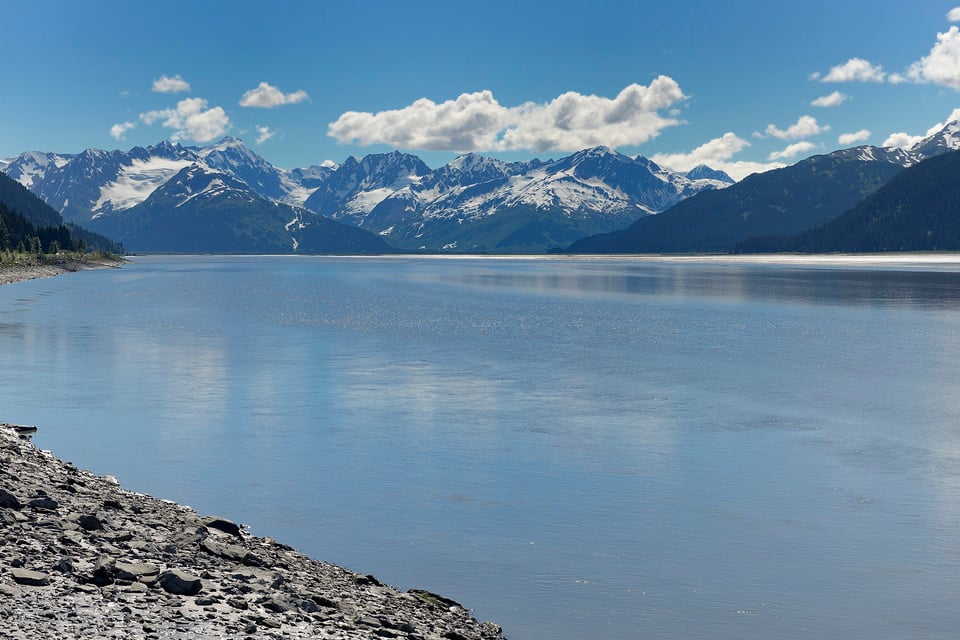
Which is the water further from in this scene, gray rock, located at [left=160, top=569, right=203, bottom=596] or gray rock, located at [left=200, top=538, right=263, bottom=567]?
gray rock, located at [left=160, top=569, right=203, bottom=596]

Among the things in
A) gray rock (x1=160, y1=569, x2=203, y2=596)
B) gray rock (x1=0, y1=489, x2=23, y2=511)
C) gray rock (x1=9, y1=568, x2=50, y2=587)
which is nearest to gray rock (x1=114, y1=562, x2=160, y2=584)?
gray rock (x1=160, y1=569, x2=203, y2=596)

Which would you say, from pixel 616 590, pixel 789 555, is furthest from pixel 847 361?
pixel 616 590

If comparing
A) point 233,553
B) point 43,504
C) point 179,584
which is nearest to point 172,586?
point 179,584

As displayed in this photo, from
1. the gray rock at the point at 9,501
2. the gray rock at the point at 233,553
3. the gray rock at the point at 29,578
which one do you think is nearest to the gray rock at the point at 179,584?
the gray rock at the point at 29,578

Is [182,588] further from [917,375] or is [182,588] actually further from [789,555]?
[917,375]

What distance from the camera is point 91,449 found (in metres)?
35.0

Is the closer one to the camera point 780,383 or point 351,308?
point 780,383

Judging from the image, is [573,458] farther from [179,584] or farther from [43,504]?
[179,584]

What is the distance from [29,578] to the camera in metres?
17.6

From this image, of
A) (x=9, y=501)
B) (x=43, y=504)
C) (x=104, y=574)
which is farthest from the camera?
(x=43, y=504)

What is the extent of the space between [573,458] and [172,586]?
59.2 feet

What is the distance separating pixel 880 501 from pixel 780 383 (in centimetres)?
2508

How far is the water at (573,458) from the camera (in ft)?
68.1

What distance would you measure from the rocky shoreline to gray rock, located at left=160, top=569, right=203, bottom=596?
0.02 metres
